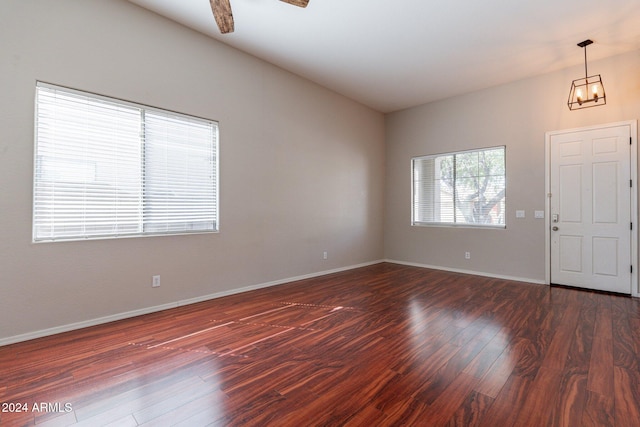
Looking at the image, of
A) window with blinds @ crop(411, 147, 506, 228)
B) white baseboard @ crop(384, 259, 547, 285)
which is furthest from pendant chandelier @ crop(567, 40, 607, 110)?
white baseboard @ crop(384, 259, 547, 285)

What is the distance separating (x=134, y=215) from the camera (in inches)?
127

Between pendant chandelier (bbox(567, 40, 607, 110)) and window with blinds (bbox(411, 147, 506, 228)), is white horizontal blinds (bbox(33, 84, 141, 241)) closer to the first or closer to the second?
window with blinds (bbox(411, 147, 506, 228))

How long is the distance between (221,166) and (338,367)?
2.88 meters

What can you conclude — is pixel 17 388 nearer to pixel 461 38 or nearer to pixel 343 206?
pixel 343 206

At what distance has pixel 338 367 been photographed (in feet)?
7.06

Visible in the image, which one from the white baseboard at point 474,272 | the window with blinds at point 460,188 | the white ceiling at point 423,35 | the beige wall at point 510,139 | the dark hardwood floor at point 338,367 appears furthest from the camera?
the window with blinds at point 460,188

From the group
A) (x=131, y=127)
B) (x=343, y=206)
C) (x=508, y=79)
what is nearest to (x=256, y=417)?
(x=131, y=127)

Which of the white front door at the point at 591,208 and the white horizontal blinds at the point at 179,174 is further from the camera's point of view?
the white front door at the point at 591,208

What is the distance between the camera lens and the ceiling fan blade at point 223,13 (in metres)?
2.59

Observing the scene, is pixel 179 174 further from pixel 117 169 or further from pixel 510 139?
pixel 510 139

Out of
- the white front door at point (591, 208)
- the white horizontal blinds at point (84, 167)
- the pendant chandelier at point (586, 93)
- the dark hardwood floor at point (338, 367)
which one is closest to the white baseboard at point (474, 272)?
the white front door at point (591, 208)

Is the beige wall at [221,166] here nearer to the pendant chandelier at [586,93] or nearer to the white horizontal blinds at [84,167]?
the white horizontal blinds at [84,167]

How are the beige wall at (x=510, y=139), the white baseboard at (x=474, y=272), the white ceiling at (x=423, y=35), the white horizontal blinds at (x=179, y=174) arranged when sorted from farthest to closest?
the white baseboard at (x=474, y=272), the beige wall at (x=510, y=139), the white horizontal blinds at (x=179, y=174), the white ceiling at (x=423, y=35)

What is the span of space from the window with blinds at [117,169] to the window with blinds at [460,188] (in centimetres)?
417
